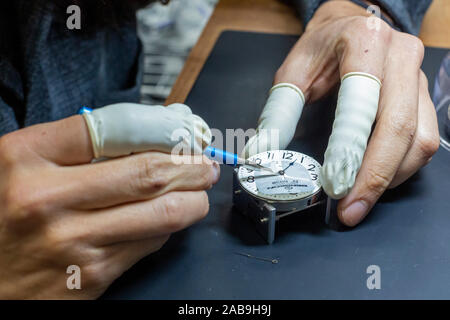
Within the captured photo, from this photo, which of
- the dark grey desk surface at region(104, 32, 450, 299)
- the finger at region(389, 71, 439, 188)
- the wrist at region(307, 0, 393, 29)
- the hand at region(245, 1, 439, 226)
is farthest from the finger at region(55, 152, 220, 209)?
the wrist at region(307, 0, 393, 29)

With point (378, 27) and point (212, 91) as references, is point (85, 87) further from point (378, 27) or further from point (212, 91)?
point (378, 27)

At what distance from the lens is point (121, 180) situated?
0.58 metres

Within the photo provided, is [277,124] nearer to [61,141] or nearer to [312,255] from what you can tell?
[312,255]

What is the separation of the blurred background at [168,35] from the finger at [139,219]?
872mm

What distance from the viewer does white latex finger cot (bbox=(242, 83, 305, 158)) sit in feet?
2.64

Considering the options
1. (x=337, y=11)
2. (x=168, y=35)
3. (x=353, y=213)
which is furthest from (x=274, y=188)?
(x=168, y=35)

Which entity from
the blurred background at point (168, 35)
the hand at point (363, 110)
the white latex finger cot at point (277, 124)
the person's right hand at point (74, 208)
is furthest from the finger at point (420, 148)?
the blurred background at point (168, 35)

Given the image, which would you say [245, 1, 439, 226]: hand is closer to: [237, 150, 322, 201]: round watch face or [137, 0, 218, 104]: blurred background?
[237, 150, 322, 201]: round watch face

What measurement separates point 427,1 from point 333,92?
20.1 inches

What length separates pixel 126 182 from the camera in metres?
0.58

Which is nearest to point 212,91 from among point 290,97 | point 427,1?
point 290,97

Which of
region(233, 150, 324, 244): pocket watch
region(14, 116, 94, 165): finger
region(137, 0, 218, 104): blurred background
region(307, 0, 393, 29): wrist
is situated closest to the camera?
region(14, 116, 94, 165): finger

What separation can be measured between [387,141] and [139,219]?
1.40 feet

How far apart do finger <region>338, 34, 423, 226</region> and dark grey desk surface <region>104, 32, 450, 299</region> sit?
0.04 m
